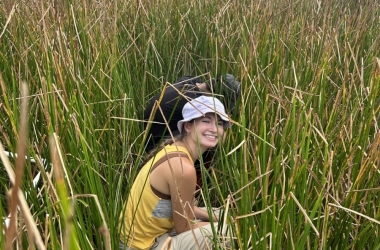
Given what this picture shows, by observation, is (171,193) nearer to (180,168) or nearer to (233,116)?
(180,168)

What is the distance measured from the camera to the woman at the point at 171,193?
53.3 inches

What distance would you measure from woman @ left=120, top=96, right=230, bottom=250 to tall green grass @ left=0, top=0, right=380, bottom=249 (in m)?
0.08

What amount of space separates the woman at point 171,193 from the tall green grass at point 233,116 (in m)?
0.08

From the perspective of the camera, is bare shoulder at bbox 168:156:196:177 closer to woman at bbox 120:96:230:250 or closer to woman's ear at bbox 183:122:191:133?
woman at bbox 120:96:230:250

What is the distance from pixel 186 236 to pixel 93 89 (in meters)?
0.57

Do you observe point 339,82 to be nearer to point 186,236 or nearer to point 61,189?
point 186,236

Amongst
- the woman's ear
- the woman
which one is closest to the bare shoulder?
the woman

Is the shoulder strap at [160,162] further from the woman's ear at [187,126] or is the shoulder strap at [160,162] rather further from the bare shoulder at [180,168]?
the woman's ear at [187,126]

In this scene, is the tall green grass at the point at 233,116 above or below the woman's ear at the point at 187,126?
above

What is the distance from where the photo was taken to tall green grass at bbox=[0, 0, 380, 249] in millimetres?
874

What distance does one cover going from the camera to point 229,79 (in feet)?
5.89

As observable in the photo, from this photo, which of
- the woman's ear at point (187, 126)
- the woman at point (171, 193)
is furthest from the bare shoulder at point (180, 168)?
the woman's ear at point (187, 126)

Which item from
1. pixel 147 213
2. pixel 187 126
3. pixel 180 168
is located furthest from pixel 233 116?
pixel 147 213

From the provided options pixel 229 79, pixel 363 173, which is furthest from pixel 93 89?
pixel 363 173
